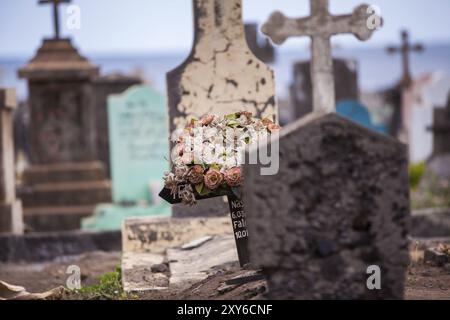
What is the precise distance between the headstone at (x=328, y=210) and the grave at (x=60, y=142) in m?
8.53

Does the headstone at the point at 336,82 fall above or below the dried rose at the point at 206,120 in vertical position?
above

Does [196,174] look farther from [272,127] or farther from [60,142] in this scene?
[60,142]

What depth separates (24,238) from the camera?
28.3 feet

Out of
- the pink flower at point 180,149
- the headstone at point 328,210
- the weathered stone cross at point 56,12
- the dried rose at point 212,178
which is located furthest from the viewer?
the weathered stone cross at point 56,12

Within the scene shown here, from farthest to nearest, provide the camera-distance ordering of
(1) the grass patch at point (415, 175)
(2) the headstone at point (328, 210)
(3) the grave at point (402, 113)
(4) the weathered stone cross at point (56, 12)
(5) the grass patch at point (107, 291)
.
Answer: (3) the grave at point (402, 113) → (1) the grass patch at point (415, 175) → (4) the weathered stone cross at point (56, 12) → (5) the grass patch at point (107, 291) → (2) the headstone at point (328, 210)

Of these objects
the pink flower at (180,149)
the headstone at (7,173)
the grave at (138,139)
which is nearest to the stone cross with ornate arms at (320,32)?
the pink flower at (180,149)

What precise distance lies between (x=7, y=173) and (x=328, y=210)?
6.62 metres

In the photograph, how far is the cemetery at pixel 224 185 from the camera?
398cm

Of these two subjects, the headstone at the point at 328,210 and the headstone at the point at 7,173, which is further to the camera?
the headstone at the point at 7,173

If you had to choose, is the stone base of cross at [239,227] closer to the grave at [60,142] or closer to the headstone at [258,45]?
the grave at [60,142]

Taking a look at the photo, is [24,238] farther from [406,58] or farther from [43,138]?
[406,58]

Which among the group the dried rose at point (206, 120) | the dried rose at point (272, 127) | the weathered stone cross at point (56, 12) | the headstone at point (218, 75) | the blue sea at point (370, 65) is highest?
the blue sea at point (370, 65)
